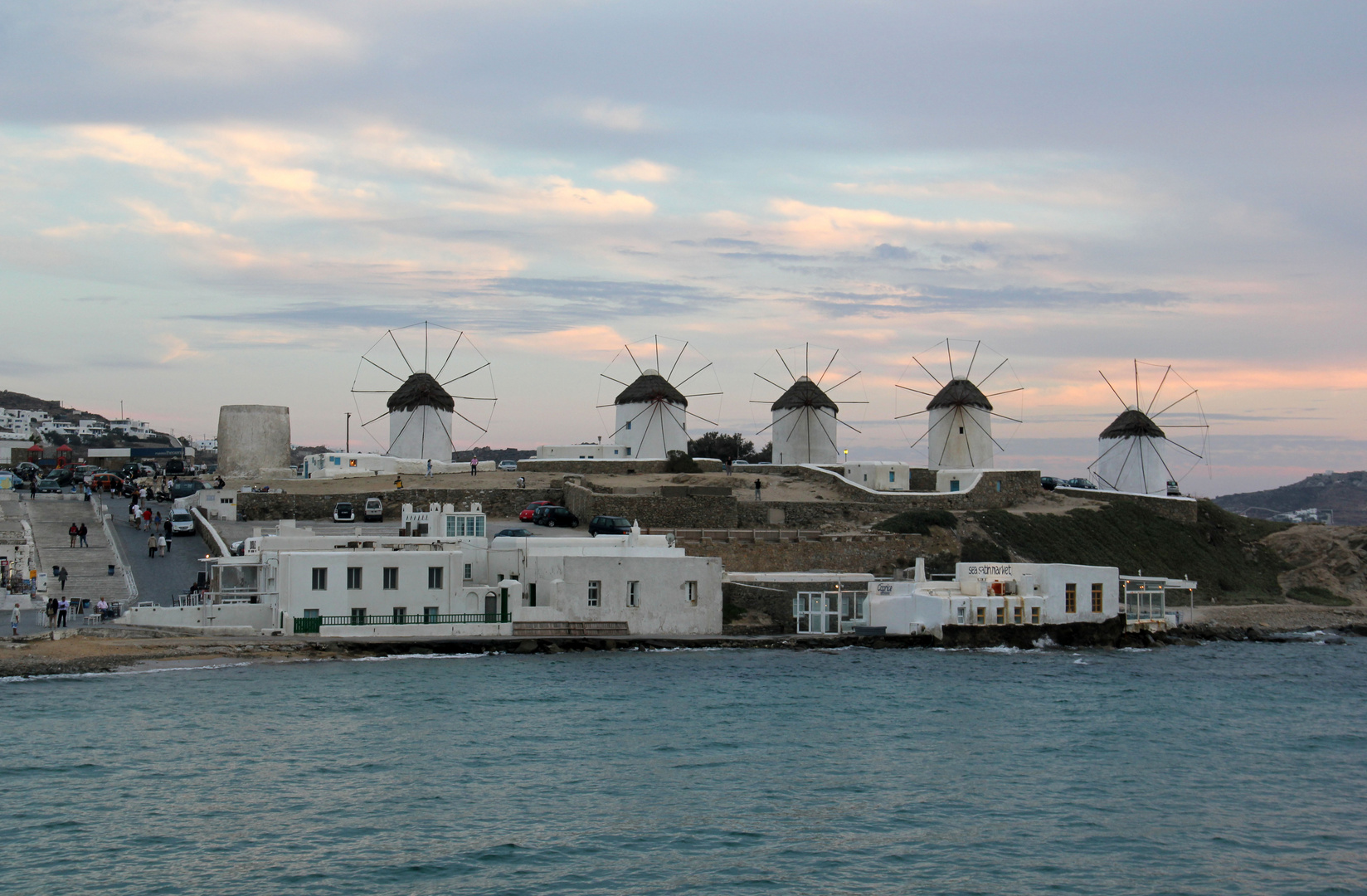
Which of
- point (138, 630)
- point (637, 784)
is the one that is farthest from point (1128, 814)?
→ point (138, 630)

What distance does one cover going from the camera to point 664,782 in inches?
1059

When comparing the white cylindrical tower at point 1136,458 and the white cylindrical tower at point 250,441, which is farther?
the white cylindrical tower at point 1136,458

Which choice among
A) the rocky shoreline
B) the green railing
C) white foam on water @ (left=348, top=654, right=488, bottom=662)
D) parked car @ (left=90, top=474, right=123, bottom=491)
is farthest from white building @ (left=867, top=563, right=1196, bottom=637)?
parked car @ (left=90, top=474, right=123, bottom=491)

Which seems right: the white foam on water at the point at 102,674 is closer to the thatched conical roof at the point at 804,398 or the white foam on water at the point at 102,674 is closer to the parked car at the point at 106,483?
the parked car at the point at 106,483

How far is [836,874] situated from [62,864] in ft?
40.2

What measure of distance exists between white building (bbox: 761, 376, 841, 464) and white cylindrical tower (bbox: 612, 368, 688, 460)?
22.0 feet

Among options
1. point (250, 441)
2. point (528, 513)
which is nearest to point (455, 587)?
point (528, 513)

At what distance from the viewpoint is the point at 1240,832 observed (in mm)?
24156

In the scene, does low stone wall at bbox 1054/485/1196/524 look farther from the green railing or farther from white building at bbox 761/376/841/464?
the green railing

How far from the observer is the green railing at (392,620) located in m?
39.8

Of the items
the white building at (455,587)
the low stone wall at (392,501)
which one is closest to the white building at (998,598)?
the white building at (455,587)

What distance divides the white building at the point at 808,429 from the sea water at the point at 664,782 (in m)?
40.5

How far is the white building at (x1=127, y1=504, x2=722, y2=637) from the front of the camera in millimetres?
40219

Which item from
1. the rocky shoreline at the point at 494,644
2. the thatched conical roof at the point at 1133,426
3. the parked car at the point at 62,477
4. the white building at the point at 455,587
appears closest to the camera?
the rocky shoreline at the point at 494,644
